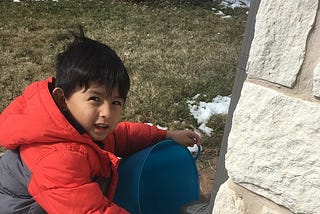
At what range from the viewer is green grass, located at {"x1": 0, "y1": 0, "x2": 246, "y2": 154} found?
3309 mm

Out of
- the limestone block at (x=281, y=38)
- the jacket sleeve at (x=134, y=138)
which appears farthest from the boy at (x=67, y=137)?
the limestone block at (x=281, y=38)

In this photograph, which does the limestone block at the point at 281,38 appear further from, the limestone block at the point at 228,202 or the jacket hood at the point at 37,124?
the jacket hood at the point at 37,124

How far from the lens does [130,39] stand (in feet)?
16.6

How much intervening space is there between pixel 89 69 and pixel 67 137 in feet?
0.79

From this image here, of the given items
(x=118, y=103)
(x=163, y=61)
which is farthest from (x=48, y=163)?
(x=163, y=61)

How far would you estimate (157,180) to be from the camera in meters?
1.90

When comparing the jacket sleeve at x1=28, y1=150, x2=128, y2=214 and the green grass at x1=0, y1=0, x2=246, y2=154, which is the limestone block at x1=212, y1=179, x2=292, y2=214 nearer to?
the jacket sleeve at x1=28, y1=150, x2=128, y2=214

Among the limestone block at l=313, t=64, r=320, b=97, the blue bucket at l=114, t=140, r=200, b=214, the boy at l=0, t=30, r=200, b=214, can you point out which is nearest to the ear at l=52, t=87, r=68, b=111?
the boy at l=0, t=30, r=200, b=214

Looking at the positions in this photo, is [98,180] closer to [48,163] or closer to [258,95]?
[48,163]

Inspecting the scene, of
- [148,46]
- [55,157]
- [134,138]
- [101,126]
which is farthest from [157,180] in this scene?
[148,46]

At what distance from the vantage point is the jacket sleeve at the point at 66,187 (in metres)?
1.52

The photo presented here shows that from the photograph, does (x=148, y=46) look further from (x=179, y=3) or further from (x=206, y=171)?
(x=179, y=3)

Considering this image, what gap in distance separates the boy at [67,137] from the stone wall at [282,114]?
0.57 m

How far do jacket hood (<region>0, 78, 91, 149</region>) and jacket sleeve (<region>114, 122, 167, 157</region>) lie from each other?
1.45 feet
